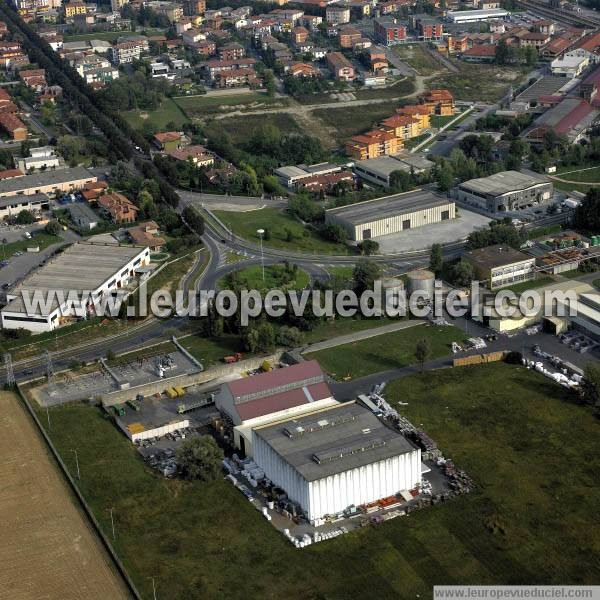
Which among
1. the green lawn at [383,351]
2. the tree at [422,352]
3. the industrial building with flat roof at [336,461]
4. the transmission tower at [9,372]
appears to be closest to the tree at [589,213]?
the green lawn at [383,351]

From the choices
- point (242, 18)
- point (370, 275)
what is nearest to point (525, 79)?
point (242, 18)

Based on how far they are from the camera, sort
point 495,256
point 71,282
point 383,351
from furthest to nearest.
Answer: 1. point 495,256
2. point 71,282
3. point 383,351

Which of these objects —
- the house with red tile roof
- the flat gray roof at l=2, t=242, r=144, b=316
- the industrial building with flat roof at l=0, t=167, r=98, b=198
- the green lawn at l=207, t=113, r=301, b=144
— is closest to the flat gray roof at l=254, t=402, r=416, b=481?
the house with red tile roof

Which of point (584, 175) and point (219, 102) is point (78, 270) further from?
point (219, 102)

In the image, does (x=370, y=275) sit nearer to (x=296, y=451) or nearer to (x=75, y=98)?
(x=296, y=451)

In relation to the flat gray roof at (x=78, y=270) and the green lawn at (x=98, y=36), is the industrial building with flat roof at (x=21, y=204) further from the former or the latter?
the green lawn at (x=98, y=36)

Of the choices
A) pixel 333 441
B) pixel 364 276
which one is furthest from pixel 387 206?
pixel 333 441

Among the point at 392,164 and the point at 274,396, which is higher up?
the point at 274,396
